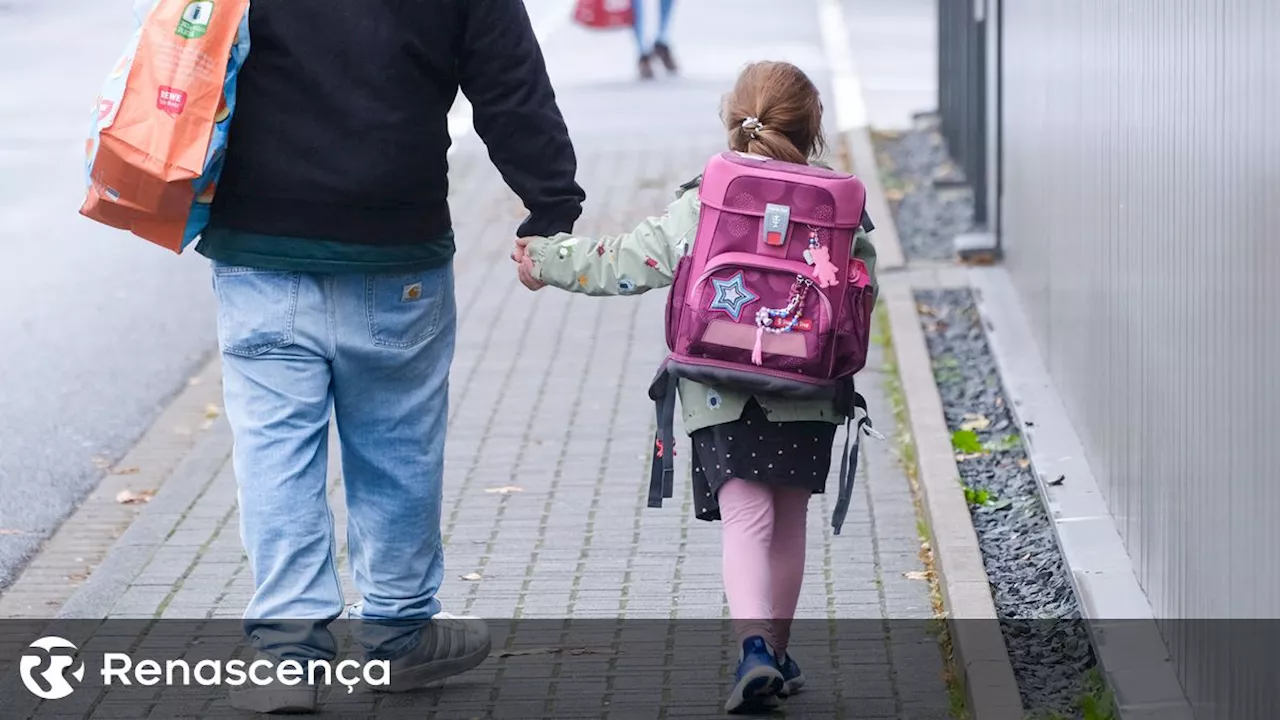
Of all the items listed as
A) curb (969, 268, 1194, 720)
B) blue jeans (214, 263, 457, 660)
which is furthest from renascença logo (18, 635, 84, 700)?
curb (969, 268, 1194, 720)

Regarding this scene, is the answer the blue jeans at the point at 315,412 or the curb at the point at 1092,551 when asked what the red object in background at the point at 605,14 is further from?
the blue jeans at the point at 315,412

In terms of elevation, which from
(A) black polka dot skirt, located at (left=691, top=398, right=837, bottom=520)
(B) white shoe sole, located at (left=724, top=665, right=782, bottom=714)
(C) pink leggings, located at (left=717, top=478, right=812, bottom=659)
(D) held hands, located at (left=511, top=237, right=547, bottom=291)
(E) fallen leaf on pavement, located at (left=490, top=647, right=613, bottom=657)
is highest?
(D) held hands, located at (left=511, top=237, right=547, bottom=291)

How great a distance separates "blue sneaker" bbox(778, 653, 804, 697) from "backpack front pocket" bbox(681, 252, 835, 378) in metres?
0.83

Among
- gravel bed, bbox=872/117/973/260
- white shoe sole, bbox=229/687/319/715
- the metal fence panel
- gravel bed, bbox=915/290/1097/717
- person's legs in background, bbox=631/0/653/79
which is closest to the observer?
white shoe sole, bbox=229/687/319/715

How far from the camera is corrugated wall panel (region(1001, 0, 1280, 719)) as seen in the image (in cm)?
373

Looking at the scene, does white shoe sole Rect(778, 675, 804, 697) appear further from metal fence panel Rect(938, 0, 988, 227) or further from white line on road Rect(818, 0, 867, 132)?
white line on road Rect(818, 0, 867, 132)

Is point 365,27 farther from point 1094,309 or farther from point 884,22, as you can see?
point 884,22

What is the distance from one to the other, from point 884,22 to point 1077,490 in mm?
18531

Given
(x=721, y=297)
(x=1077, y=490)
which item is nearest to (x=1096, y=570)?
(x=1077, y=490)

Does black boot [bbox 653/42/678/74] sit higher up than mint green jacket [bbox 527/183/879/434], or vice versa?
mint green jacket [bbox 527/183/879/434]

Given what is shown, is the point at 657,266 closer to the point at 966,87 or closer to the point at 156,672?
the point at 156,672

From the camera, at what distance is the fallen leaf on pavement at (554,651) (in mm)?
5109

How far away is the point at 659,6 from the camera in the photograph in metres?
18.8

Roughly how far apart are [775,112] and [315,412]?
123cm
